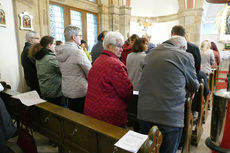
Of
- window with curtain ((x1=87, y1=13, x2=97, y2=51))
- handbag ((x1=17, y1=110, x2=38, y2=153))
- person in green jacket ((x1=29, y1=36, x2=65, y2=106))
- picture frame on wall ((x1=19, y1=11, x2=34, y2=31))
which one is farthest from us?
window with curtain ((x1=87, y1=13, x2=97, y2=51))

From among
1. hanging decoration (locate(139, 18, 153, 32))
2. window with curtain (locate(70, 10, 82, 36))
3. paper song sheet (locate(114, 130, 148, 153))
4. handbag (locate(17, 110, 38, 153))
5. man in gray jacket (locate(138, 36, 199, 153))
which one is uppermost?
hanging decoration (locate(139, 18, 153, 32))

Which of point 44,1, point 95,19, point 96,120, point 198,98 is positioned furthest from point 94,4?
point 96,120

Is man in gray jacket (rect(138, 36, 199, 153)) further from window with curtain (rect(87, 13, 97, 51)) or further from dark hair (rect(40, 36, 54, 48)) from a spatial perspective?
window with curtain (rect(87, 13, 97, 51))

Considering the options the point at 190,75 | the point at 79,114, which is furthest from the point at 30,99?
the point at 190,75

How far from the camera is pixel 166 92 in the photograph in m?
1.44

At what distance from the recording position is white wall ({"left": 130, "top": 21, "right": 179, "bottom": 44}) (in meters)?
11.8

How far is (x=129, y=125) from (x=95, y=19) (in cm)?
580

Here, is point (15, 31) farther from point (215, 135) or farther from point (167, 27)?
point (167, 27)

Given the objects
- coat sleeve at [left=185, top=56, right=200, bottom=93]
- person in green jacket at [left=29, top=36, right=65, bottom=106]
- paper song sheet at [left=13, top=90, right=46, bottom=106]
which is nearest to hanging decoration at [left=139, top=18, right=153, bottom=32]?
person in green jacket at [left=29, top=36, right=65, bottom=106]

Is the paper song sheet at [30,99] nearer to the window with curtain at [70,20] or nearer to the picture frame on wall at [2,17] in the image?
the picture frame on wall at [2,17]

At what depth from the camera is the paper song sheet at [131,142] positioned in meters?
1.09

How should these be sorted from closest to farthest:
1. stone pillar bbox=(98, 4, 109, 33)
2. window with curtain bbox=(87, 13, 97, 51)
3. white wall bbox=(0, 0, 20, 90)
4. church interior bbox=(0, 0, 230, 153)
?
church interior bbox=(0, 0, 230, 153), white wall bbox=(0, 0, 20, 90), window with curtain bbox=(87, 13, 97, 51), stone pillar bbox=(98, 4, 109, 33)

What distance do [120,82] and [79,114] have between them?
58cm

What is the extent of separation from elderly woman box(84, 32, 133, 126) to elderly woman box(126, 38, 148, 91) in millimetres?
932
